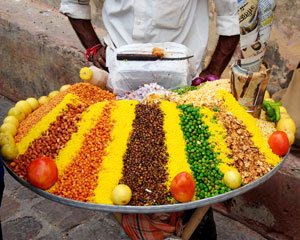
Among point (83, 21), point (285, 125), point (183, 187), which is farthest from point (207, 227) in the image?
point (83, 21)

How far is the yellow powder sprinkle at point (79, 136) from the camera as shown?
138 cm

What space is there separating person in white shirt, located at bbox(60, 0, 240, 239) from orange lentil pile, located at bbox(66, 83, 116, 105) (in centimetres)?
41

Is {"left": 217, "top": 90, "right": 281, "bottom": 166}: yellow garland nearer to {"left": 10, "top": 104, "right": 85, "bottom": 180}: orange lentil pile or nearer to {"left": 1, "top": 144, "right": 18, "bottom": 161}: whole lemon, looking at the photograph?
{"left": 10, "top": 104, "right": 85, "bottom": 180}: orange lentil pile

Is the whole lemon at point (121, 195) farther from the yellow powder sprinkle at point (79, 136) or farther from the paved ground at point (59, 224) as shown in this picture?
the paved ground at point (59, 224)

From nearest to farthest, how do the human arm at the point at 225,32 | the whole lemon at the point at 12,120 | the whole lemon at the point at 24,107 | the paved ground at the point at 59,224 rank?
the whole lemon at the point at 12,120
the whole lemon at the point at 24,107
the human arm at the point at 225,32
the paved ground at the point at 59,224

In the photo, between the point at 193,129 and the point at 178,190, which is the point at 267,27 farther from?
the point at 178,190

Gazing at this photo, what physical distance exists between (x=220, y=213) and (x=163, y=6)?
1.73 m

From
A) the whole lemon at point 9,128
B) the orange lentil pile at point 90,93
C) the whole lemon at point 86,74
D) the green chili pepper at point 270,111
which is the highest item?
the whole lemon at point 86,74

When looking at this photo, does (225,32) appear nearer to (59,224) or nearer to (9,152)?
(9,152)

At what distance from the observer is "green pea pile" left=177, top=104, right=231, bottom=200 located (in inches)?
50.6

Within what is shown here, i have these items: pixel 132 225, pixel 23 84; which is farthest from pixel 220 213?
pixel 23 84

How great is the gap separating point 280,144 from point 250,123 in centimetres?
15

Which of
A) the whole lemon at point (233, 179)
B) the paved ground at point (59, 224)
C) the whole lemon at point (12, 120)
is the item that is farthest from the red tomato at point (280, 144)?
the paved ground at point (59, 224)

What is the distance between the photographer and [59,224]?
266 centimetres
